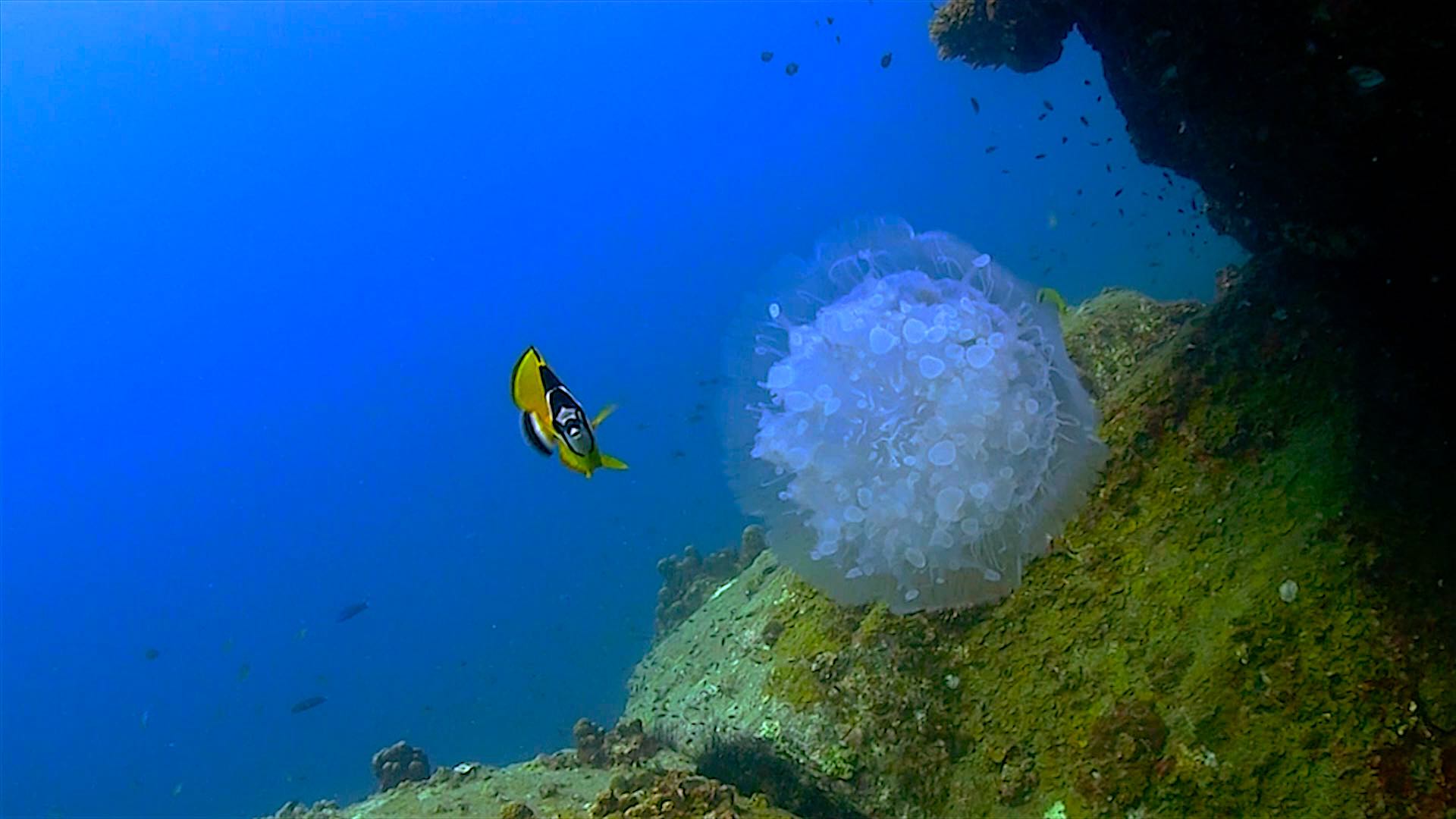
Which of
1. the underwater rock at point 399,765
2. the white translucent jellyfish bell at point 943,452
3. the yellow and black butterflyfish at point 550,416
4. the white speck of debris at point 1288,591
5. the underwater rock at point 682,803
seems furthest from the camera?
the underwater rock at point 399,765

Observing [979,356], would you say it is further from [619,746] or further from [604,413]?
[619,746]

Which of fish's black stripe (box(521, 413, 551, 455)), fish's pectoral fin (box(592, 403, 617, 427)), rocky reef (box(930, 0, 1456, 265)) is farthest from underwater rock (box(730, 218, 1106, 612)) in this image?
fish's black stripe (box(521, 413, 551, 455))

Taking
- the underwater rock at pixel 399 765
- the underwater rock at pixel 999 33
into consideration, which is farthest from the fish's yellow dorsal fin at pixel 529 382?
the underwater rock at pixel 399 765

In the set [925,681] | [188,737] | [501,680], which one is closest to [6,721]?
[188,737]

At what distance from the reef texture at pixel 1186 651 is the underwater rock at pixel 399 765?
556 centimetres

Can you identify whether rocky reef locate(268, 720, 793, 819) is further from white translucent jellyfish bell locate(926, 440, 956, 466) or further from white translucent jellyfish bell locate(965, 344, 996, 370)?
white translucent jellyfish bell locate(965, 344, 996, 370)

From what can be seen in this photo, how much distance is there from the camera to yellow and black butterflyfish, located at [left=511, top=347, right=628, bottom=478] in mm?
2982

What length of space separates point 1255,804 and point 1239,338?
7.87 ft

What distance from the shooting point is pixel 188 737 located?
34.9 meters

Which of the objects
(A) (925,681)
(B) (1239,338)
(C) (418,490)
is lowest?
(A) (925,681)

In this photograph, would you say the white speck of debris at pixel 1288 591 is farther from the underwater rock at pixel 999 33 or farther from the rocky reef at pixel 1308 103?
the underwater rock at pixel 999 33

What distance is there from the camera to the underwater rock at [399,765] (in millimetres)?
9594

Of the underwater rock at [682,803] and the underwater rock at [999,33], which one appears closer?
the underwater rock at [682,803]

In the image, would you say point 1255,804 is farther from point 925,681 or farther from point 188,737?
point 188,737
